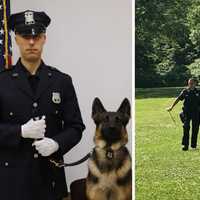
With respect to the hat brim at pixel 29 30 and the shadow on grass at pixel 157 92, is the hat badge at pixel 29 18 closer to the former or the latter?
the hat brim at pixel 29 30

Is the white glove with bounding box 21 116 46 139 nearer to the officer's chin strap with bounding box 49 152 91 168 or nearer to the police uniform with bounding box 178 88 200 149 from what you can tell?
the officer's chin strap with bounding box 49 152 91 168

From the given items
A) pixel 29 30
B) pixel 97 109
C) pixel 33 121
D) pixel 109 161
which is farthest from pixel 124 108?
pixel 29 30

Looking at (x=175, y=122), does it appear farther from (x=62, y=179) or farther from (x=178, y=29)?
(x=62, y=179)

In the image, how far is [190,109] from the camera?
2.15m

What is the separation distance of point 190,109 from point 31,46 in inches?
33.5

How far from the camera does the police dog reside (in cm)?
200

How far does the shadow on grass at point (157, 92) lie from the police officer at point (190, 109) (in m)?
0.03

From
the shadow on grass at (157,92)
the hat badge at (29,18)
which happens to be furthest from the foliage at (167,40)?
the hat badge at (29,18)

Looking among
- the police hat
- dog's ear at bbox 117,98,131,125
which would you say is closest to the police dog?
dog's ear at bbox 117,98,131,125

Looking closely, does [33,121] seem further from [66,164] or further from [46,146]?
[66,164]

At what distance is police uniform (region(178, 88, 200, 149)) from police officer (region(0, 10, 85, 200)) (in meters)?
0.59

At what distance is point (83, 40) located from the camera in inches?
79.4

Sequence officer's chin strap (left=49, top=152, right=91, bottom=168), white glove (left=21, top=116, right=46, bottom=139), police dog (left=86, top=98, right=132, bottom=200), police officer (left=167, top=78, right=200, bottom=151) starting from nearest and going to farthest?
1. white glove (left=21, top=116, right=46, bottom=139)
2. officer's chin strap (left=49, top=152, right=91, bottom=168)
3. police dog (left=86, top=98, right=132, bottom=200)
4. police officer (left=167, top=78, right=200, bottom=151)

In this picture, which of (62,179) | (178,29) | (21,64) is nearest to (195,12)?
(178,29)
